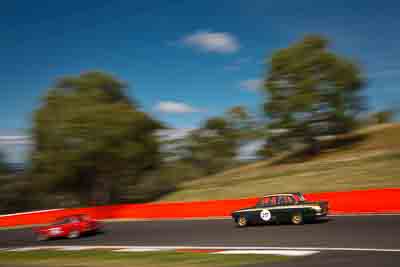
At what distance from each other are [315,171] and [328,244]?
2810cm

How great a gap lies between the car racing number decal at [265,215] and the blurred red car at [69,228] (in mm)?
8501

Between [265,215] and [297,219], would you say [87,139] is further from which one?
[297,219]

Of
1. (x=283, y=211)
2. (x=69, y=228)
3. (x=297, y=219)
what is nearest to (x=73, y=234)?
(x=69, y=228)

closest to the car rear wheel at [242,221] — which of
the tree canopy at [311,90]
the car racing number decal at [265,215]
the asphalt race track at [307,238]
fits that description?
the asphalt race track at [307,238]

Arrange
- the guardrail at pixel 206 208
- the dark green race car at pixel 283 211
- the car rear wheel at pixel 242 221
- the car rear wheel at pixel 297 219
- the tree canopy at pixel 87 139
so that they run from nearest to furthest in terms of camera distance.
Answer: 1. the dark green race car at pixel 283 211
2. the car rear wheel at pixel 297 219
3. the car rear wheel at pixel 242 221
4. the guardrail at pixel 206 208
5. the tree canopy at pixel 87 139

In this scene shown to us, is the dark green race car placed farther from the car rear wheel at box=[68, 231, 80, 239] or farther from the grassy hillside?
the grassy hillside

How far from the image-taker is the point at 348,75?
4791 cm

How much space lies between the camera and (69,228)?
71.2 feet

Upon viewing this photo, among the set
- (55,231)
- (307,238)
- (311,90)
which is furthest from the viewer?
(311,90)

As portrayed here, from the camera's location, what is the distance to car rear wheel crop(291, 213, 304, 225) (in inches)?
700

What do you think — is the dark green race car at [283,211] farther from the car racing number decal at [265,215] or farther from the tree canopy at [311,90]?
the tree canopy at [311,90]

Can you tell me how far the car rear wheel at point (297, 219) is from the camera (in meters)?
17.8

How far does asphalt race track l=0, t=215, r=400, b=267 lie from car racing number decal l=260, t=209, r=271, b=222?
36cm

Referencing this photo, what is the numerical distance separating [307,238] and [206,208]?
1252 cm
